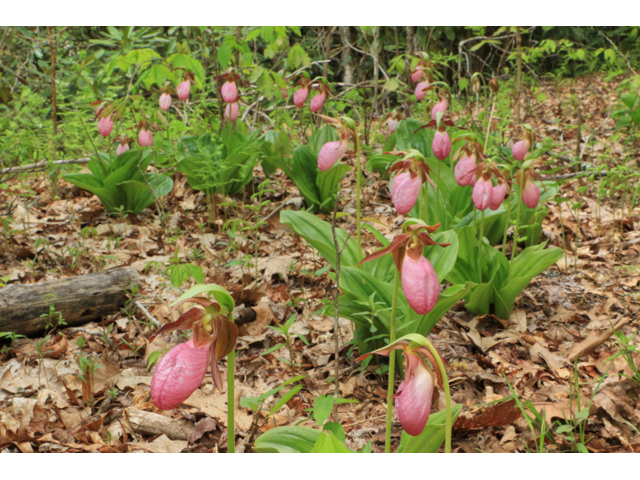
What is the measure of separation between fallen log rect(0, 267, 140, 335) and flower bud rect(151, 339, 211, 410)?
1325 millimetres

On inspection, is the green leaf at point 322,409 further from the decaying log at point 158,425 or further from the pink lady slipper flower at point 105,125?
the pink lady slipper flower at point 105,125

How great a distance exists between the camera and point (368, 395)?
1.57 metres

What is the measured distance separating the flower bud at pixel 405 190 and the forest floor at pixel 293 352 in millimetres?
589

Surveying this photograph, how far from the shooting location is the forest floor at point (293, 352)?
1.36m

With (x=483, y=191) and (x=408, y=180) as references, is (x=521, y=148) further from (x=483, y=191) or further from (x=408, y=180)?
(x=408, y=180)

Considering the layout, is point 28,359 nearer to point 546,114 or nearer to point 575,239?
point 575,239

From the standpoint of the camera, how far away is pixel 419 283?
0.91 metres

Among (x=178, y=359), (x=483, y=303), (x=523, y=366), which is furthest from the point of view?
(x=483, y=303)

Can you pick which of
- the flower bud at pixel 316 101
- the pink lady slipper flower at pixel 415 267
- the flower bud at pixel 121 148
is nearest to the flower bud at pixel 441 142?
the flower bud at pixel 316 101

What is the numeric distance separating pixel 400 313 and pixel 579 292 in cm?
108

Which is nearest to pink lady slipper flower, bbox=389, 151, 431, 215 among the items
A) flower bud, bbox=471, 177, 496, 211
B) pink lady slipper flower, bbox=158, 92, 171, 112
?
flower bud, bbox=471, 177, 496, 211

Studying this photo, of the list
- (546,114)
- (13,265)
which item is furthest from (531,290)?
(546,114)

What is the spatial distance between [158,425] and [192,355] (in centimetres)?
81

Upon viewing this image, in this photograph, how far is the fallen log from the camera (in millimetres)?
1831
